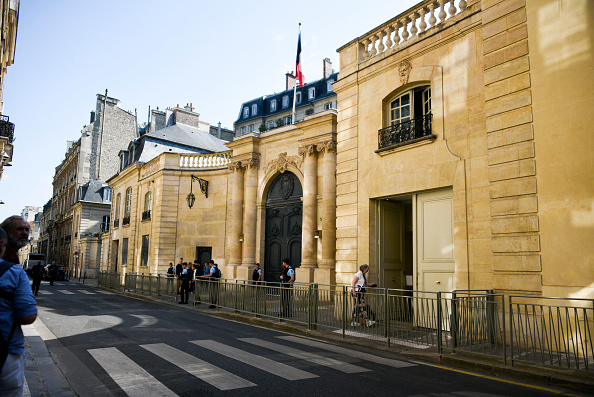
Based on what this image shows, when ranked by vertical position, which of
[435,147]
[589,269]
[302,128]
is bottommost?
[589,269]

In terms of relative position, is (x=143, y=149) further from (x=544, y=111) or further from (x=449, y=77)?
(x=544, y=111)

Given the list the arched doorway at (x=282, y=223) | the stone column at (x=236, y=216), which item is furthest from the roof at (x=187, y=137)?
the arched doorway at (x=282, y=223)

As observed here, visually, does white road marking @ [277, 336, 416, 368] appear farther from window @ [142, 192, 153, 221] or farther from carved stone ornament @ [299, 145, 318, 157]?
window @ [142, 192, 153, 221]

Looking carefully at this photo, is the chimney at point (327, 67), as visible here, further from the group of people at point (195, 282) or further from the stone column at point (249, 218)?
the group of people at point (195, 282)

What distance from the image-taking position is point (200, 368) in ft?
19.5

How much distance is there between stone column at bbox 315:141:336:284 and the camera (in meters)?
16.1

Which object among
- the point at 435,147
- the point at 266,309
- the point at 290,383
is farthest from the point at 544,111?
the point at 266,309

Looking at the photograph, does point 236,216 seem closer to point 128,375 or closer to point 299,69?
point 299,69

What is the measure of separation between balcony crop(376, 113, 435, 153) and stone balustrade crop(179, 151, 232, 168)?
12784 mm

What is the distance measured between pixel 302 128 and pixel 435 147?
902 centimetres

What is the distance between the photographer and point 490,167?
8469 millimetres

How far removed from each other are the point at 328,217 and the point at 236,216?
5.73 m

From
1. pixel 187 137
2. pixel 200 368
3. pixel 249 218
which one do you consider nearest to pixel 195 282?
pixel 249 218

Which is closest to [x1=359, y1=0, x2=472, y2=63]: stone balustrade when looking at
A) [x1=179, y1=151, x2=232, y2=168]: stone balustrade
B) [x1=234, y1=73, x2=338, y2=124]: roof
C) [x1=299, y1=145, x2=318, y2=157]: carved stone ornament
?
[x1=299, y1=145, x2=318, y2=157]: carved stone ornament
